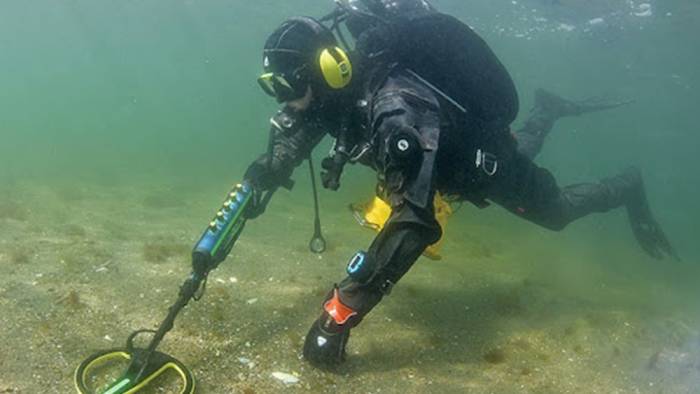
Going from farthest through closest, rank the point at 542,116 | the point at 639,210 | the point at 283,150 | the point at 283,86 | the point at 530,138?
the point at 542,116, the point at 530,138, the point at 639,210, the point at 283,150, the point at 283,86

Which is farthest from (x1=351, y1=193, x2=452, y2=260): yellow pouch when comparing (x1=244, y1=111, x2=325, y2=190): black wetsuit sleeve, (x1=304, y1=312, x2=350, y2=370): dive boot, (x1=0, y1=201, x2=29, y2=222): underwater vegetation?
(x1=0, y1=201, x2=29, y2=222): underwater vegetation

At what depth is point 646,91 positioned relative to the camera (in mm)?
38438

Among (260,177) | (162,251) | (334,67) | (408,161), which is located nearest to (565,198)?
(408,161)

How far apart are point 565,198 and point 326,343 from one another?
4304 millimetres

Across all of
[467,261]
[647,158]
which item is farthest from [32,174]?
[647,158]

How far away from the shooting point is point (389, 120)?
423 centimetres

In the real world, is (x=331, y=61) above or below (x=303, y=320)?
above

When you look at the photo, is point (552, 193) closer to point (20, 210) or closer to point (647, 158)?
point (20, 210)

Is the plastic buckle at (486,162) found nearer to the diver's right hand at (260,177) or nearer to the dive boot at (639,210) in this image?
the diver's right hand at (260,177)

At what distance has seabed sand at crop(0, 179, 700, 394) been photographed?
4.27 m

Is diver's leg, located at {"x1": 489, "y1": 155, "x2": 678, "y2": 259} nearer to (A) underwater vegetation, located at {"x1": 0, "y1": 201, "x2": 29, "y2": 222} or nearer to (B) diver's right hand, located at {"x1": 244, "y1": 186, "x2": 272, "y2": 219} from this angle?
(B) diver's right hand, located at {"x1": 244, "y1": 186, "x2": 272, "y2": 219}

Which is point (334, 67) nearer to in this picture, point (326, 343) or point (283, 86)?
point (283, 86)

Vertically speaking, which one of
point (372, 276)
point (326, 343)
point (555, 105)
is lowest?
point (555, 105)

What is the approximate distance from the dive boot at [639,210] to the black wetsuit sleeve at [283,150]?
508 cm
